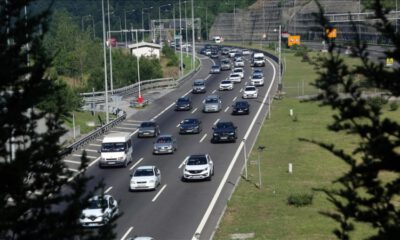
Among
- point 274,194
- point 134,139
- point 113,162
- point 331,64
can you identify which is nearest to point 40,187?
point 331,64

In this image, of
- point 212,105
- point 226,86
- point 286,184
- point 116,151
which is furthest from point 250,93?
point 286,184

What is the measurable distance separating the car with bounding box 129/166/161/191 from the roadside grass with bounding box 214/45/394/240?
4.59 m

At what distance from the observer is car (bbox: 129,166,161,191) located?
38.8 m

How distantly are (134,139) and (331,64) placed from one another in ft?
153

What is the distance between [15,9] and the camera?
1259 centimetres

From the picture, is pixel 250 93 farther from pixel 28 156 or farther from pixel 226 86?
pixel 28 156

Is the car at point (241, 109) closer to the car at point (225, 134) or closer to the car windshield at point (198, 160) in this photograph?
the car at point (225, 134)

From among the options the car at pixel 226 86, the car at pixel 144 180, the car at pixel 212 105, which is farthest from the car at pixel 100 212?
the car at pixel 226 86

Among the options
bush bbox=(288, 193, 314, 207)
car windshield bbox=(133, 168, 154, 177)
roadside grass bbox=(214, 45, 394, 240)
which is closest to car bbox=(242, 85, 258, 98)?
roadside grass bbox=(214, 45, 394, 240)

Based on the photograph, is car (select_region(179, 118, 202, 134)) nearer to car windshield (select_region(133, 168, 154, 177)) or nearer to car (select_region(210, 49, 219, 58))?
car windshield (select_region(133, 168, 154, 177))

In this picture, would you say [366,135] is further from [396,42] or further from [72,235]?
[72,235]

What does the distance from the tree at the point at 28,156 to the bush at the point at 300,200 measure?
21.6 metres

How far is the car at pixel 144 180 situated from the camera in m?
38.8

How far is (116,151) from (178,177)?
17.1 ft
